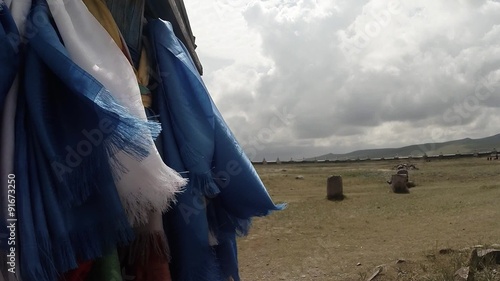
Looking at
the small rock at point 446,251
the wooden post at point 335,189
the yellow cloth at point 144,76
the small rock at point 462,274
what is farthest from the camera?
the wooden post at point 335,189

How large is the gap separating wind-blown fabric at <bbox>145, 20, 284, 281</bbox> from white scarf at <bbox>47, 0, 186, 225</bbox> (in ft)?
0.45

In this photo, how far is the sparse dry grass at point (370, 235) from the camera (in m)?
8.12

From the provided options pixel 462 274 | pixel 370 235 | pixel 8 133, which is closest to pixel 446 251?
pixel 462 274

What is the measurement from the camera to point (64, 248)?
1327 millimetres

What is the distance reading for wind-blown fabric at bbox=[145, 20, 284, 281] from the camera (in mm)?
1664

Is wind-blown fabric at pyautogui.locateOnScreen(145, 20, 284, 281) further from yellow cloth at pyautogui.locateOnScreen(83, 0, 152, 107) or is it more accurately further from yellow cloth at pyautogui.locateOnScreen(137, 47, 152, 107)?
yellow cloth at pyautogui.locateOnScreen(83, 0, 152, 107)

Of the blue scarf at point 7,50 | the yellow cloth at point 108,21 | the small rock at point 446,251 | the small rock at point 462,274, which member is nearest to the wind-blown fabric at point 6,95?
the blue scarf at point 7,50

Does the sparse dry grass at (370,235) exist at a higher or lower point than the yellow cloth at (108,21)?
lower

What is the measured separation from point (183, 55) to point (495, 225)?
10625 mm

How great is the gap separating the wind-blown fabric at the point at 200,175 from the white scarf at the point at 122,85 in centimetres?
14

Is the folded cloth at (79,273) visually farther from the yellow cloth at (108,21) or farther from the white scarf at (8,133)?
the yellow cloth at (108,21)

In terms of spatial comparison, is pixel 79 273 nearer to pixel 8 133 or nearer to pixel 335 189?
pixel 8 133

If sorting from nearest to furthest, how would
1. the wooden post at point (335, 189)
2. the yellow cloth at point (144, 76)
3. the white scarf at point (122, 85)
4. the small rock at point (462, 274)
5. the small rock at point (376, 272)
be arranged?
the white scarf at point (122, 85)
the yellow cloth at point (144, 76)
the small rock at point (462, 274)
the small rock at point (376, 272)
the wooden post at point (335, 189)

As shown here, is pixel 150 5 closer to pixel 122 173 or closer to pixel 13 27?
pixel 13 27
